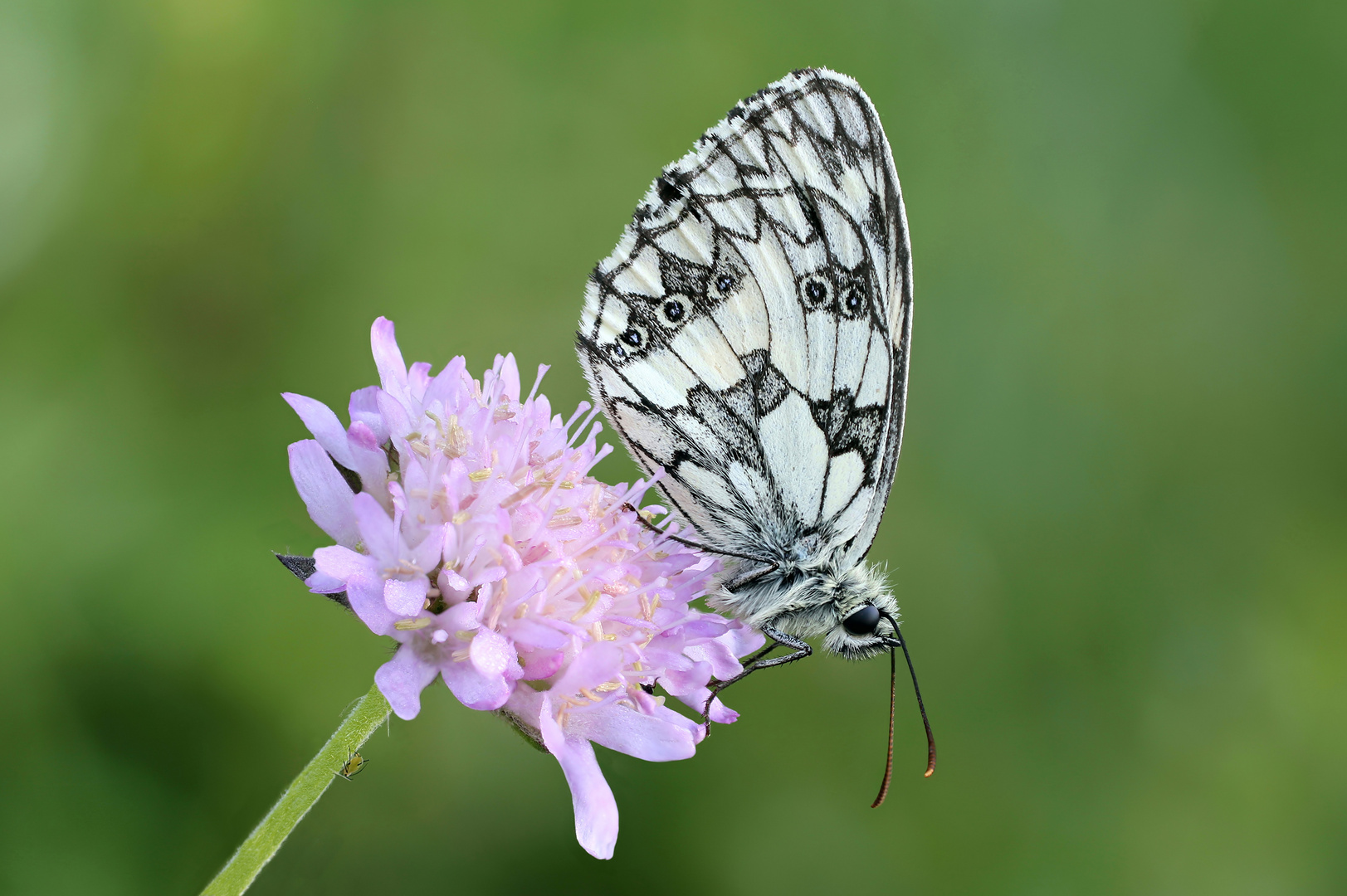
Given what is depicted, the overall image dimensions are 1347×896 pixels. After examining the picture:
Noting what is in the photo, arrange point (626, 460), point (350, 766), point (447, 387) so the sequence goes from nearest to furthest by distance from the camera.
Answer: point (350, 766)
point (447, 387)
point (626, 460)

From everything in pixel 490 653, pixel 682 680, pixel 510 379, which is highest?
pixel 510 379

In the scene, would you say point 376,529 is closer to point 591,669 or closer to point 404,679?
point 404,679

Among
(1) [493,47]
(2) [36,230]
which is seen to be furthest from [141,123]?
(1) [493,47]

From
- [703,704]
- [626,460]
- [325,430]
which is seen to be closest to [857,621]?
[703,704]

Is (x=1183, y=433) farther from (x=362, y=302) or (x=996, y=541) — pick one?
(x=362, y=302)

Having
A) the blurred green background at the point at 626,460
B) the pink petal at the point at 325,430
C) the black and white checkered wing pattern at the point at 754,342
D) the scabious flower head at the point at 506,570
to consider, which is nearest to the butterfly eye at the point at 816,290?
the black and white checkered wing pattern at the point at 754,342

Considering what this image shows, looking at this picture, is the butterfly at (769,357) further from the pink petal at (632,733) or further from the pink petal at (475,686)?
the pink petal at (475,686)

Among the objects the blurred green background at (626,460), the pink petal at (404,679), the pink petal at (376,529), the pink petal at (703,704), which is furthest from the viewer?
the blurred green background at (626,460)
